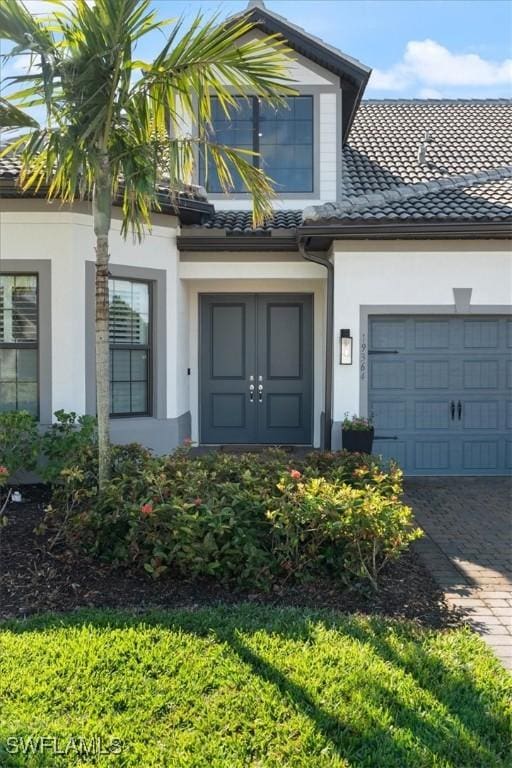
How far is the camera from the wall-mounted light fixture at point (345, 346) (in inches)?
341

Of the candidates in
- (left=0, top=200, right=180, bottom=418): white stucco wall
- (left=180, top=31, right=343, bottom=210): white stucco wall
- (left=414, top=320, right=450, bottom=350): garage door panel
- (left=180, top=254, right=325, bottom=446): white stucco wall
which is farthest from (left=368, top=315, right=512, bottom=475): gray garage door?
(left=0, top=200, right=180, bottom=418): white stucco wall

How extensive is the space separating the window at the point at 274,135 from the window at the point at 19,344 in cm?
391

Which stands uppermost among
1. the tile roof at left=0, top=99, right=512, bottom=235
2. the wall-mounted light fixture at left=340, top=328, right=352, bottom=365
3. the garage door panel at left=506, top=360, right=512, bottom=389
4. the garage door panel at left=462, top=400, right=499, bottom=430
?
the tile roof at left=0, top=99, right=512, bottom=235

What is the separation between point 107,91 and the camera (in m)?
5.09

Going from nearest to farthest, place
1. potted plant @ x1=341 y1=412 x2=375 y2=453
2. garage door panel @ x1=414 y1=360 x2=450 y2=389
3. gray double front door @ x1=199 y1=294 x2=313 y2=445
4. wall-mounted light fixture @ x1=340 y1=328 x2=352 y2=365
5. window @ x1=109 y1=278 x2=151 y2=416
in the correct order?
1. potted plant @ x1=341 y1=412 x2=375 y2=453
2. window @ x1=109 y1=278 x2=151 y2=416
3. wall-mounted light fixture @ x1=340 y1=328 x2=352 y2=365
4. garage door panel @ x1=414 y1=360 x2=450 y2=389
5. gray double front door @ x1=199 y1=294 x2=313 y2=445

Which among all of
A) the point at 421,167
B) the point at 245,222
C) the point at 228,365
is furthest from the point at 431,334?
the point at 421,167

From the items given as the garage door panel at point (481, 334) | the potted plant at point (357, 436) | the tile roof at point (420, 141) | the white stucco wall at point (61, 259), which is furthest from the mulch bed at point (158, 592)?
the tile roof at point (420, 141)

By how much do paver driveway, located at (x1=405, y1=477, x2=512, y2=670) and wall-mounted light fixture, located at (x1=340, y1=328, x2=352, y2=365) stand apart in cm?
205

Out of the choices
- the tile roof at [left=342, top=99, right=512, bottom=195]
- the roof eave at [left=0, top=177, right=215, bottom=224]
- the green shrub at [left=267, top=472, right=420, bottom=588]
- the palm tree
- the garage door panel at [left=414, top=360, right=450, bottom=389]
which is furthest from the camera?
the tile roof at [left=342, top=99, right=512, bottom=195]

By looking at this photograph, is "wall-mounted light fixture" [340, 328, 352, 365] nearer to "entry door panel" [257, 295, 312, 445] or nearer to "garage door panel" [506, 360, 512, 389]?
"entry door panel" [257, 295, 312, 445]

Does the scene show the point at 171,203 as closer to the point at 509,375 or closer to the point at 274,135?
the point at 274,135

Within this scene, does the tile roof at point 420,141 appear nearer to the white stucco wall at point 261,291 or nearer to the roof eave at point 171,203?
the white stucco wall at point 261,291

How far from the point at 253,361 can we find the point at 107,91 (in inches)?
234

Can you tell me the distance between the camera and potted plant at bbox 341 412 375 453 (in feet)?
27.2
